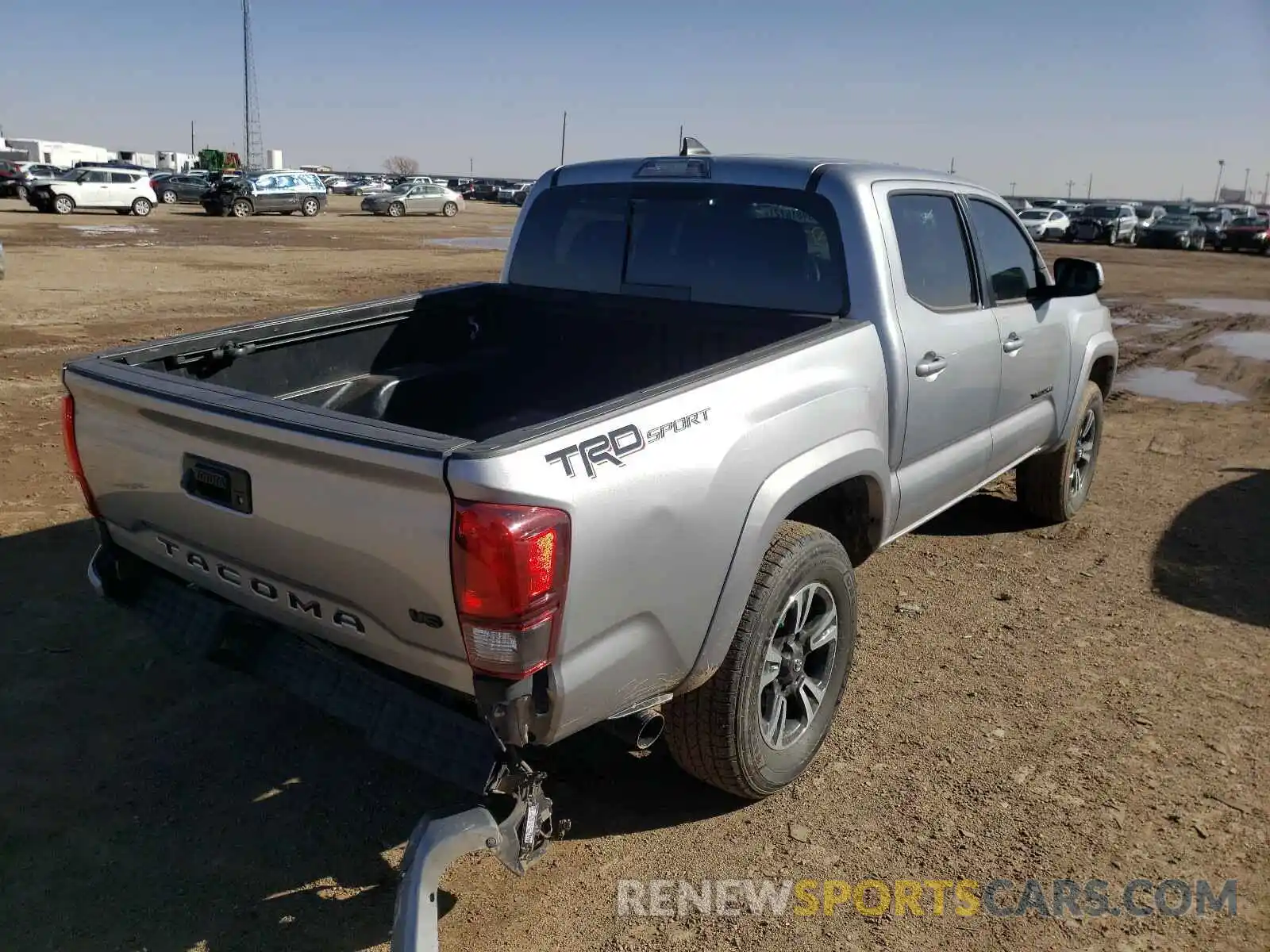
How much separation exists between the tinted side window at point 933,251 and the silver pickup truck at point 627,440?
19 millimetres

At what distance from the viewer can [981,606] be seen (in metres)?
4.80

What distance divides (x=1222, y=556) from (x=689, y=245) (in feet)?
11.8

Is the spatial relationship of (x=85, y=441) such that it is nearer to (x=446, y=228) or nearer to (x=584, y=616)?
(x=584, y=616)

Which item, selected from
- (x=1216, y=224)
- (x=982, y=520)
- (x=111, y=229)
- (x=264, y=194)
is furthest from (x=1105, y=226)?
(x=982, y=520)

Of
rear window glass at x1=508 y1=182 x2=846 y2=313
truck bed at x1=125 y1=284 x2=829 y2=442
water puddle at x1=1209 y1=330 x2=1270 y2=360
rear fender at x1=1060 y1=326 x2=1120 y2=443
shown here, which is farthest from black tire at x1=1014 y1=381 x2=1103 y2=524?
water puddle at x1=1209 y1=330 x2=1270 y2=360

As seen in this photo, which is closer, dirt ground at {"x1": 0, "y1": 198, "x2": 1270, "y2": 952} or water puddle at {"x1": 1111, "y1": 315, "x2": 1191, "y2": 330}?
dirt ground at {"x1": 0, "y1": 198, "x2": 1270, "y2": 952}

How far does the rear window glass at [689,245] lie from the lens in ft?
12.6

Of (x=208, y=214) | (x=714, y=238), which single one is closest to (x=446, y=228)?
(x=208, y=214)

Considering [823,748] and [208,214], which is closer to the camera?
[823,748]

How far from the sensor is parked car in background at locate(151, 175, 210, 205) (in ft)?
149

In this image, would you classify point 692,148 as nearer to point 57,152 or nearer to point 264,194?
point 264,194

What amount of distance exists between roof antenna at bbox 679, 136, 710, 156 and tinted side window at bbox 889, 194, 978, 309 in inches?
42.1

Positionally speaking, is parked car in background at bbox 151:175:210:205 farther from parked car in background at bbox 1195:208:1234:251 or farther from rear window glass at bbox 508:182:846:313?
rear window glass at bbox 508:182:846:313

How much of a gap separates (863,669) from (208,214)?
131 ft
